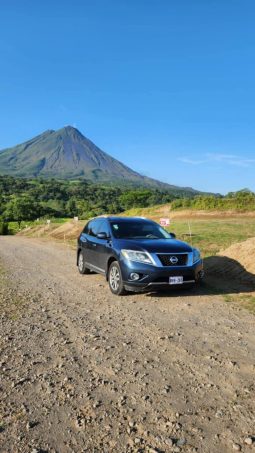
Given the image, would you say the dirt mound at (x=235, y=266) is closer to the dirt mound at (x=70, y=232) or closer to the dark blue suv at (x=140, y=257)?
the dark blue suv at (x=140, y=257)

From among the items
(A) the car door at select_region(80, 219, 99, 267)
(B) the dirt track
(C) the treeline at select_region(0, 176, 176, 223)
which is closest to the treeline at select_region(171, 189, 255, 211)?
Answer: (A) the car door at select_region(80, 219, 99, 267)

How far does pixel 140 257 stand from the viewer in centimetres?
807

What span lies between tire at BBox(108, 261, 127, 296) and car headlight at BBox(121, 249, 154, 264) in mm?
339

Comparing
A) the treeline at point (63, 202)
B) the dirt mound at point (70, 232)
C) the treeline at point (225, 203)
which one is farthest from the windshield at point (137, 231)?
the treeline at point (63, 202)

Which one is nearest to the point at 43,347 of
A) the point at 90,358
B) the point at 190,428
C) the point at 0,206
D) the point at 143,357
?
the point at 90,358

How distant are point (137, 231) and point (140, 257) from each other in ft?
5.23

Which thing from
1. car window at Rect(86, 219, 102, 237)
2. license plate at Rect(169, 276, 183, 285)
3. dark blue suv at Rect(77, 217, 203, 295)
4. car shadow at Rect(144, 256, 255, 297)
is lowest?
car shadow at Rect(144, 256, 255, 297)

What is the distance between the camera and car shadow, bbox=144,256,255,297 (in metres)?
8.63

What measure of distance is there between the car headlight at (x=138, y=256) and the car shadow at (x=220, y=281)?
2.07 ft

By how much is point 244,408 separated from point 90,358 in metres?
1.92

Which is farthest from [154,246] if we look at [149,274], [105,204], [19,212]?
[105,204]

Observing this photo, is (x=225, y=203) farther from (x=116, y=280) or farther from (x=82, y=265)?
(x=116, y=280)

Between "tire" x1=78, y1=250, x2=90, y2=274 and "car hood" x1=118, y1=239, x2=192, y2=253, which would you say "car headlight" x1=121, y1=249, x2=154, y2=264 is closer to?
"car hood" x1=118, y1=239, x2=192, y2=253

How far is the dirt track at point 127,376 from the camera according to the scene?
10.5ft
